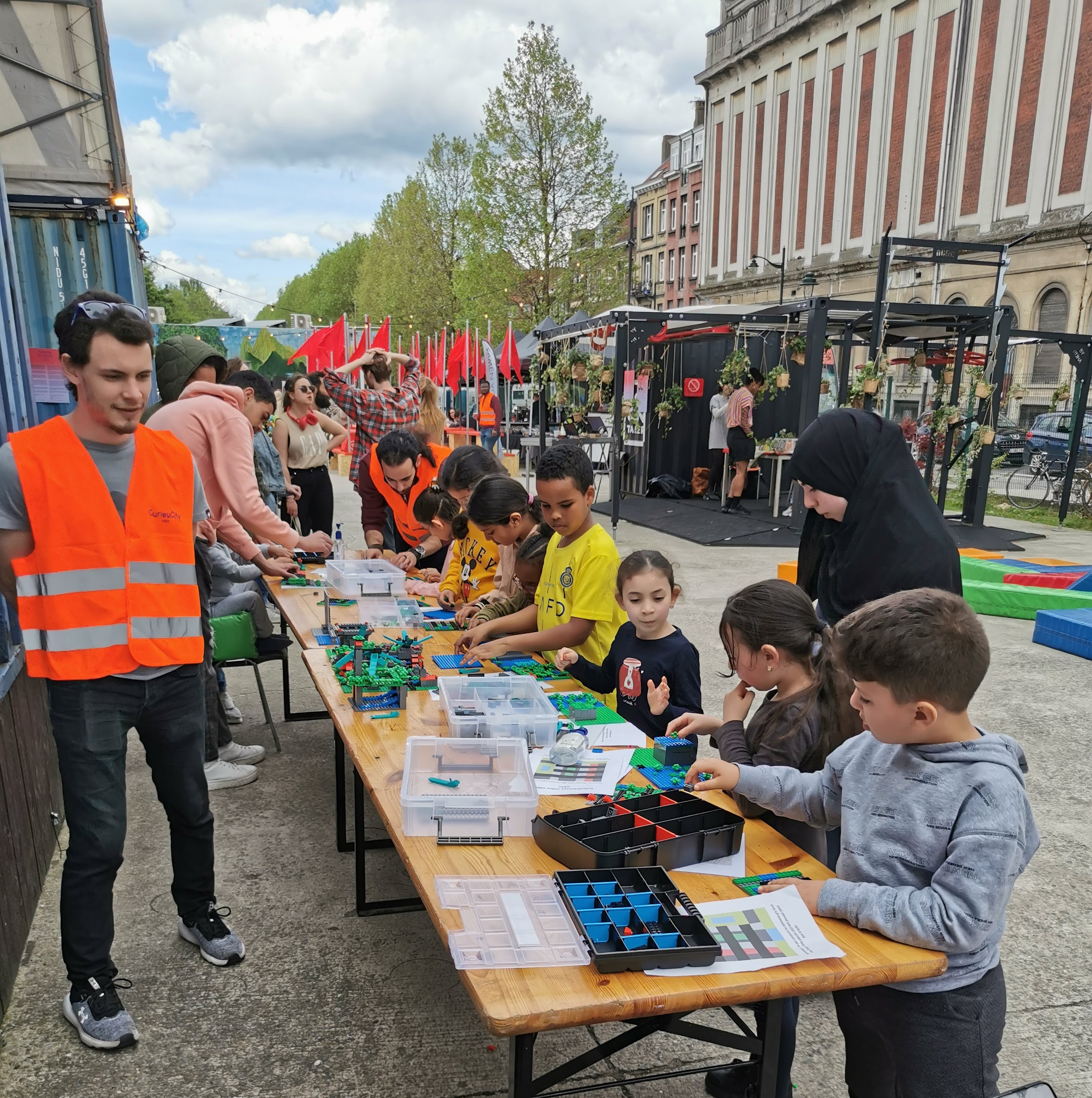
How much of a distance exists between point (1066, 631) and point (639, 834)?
5816 mm

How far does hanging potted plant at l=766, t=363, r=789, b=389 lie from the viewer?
459 inches

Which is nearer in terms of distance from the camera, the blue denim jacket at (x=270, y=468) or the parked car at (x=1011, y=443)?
the blue denim jacket at (x=270, y=468)

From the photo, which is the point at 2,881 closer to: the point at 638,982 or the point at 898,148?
the point at 638,982

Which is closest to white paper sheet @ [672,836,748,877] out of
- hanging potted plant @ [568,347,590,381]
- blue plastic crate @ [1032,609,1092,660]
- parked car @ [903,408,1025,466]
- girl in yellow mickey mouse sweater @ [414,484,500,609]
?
girl in yellow mickey mouse sweater @ [414,484,500,609]

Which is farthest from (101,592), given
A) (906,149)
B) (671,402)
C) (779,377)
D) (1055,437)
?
(906,149)

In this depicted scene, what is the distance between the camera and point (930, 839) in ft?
4.73

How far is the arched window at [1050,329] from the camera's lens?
22141 mm

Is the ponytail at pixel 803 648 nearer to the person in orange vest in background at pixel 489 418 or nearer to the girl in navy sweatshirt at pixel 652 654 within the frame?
the girl in navy sweatshirt at pixel 652 654

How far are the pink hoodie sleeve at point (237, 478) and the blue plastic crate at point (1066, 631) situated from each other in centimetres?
564

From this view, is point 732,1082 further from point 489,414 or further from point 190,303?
point 190,303

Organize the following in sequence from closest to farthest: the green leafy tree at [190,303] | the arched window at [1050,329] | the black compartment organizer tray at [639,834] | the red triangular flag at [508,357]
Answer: the black compartment organizer tray at [639,834] < the red triangular flag at [508,357] < the arched window at [1050,329] < the green leafy tree at [190,303]

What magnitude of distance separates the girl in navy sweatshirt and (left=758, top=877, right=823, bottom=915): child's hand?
37.2 inches

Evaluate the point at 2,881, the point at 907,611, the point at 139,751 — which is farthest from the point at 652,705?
the point at 139,751

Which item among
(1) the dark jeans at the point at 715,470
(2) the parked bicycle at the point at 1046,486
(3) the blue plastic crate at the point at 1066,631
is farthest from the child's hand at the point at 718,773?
(2) the parked bicycle at the point at 1046,486
